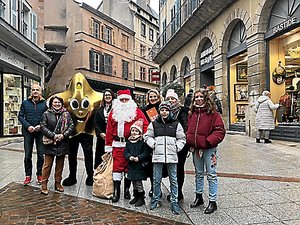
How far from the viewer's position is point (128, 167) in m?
5.33

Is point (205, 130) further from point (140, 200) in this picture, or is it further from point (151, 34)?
point (151, 34)

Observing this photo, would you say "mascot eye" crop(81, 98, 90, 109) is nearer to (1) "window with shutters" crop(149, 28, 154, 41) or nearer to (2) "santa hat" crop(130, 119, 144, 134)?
(2) "santa hat" crop(130, 119, 144, 134)

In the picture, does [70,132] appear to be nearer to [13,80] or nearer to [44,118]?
[44,118]

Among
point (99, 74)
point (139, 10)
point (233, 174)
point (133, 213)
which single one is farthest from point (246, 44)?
point (139, 10)

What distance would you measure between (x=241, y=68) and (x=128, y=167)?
12.1 metres

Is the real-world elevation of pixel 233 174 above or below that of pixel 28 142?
below

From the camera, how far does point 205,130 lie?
15.9 feet

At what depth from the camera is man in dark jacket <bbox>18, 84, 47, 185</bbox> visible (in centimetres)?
658

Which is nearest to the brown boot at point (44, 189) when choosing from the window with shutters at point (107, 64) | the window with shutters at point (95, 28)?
the window with shutters at point (95, 28)

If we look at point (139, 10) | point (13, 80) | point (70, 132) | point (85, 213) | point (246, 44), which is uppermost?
point (139, 10)

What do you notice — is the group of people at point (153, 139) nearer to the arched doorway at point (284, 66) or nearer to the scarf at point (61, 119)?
the scarf at point (61, 119)

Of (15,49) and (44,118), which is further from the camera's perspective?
(15,49)

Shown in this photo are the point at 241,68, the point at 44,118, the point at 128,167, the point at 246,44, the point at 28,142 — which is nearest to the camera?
the point at 128,167

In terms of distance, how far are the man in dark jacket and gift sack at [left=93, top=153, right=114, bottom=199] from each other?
1.51 m
